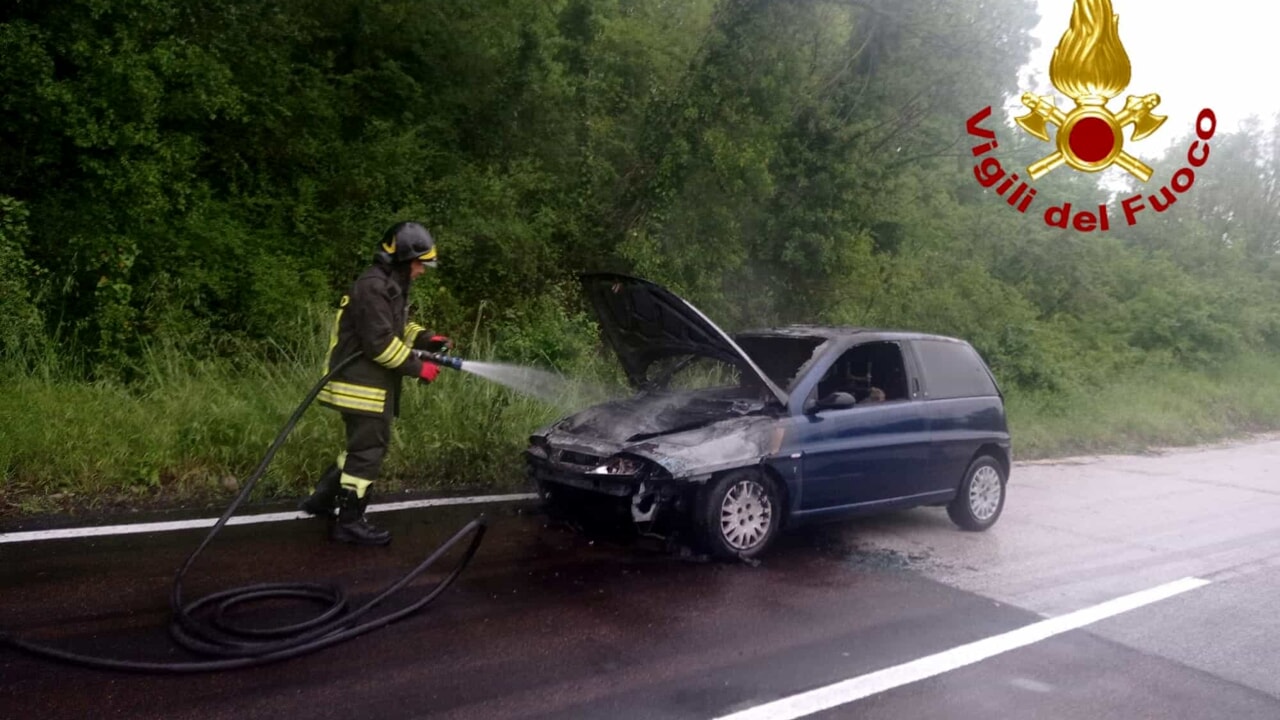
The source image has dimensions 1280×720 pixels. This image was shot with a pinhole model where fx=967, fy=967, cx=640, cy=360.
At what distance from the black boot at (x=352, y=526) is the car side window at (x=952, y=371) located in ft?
13.3

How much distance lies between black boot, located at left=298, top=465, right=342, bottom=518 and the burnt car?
122cm

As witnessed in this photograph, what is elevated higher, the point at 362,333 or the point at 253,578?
the point at 362,333

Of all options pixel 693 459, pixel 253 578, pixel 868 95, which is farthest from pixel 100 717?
pixel 868 95

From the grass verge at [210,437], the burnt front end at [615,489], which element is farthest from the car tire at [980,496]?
the grass verge at [210,437]

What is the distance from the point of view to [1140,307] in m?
21.7

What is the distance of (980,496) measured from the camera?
7.51 m

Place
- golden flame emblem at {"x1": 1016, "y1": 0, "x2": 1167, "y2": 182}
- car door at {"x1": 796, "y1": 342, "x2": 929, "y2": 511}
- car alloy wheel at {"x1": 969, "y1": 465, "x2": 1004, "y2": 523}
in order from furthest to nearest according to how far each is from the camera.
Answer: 1. golden flame emblem at {"x1": 1016, "y1": 0, "x2": 1167, "y2": 182}
2. car alloy wheel at {"x1": 969, "y1": 465, "x2": 1004, "y2": 523}
3. car door at {"x1": 796, "y1": 342, "x2": 929, "y2": 511}

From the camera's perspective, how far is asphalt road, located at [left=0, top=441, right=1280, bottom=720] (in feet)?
12.7

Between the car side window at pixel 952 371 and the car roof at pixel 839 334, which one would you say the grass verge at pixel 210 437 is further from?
the car side window at pixel 952 371

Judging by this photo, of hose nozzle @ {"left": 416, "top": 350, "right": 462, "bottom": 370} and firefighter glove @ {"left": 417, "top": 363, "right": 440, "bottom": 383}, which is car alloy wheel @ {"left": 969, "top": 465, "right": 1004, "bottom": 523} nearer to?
hose nozzle @ {"left": 416, "top": 350, "right": 462, "bottom": 370}

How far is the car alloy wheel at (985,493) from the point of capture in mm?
7449

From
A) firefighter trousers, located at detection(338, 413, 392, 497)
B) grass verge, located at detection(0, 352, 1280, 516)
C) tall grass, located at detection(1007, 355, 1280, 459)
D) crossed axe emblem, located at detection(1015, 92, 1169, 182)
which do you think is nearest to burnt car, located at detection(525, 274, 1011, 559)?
firefighter trousers, located at detection(338, 413, 392, 497)

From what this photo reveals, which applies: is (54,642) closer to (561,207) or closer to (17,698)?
(17,698)

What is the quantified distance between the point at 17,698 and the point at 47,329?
6602 mm
